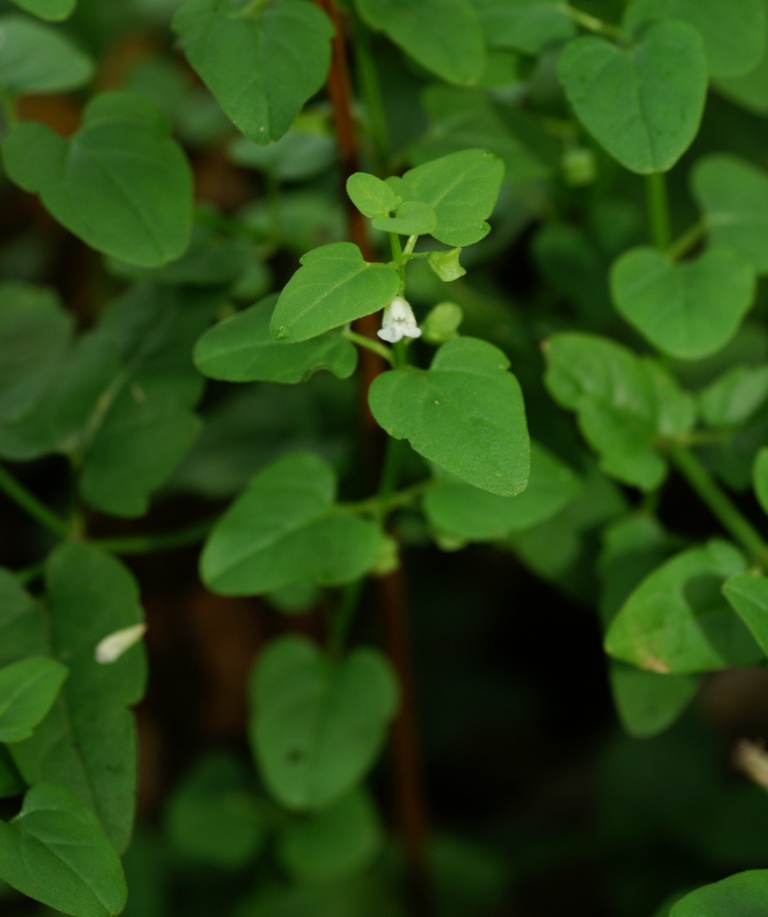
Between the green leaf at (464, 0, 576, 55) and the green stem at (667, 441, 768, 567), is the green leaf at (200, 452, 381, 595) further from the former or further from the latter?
the green leaf at (464, 0, 576, 55)

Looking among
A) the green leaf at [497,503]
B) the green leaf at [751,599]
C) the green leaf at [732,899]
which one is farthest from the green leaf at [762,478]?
the green leaf at [732,899]

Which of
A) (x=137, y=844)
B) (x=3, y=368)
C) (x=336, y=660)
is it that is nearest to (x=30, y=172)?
(x=3, y=368)

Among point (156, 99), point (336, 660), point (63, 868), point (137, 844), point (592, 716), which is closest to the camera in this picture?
point (63, 868)

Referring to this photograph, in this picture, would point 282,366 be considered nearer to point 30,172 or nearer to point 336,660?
point 30,172

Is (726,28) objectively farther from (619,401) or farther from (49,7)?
(49,7)

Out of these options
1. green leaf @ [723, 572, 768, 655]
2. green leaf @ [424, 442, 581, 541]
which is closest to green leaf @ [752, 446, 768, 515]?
green leaf @ [723, 572, 768, 655]

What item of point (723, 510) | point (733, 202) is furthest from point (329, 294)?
point (733, 202)
